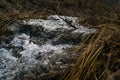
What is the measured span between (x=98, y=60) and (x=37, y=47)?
0.59m

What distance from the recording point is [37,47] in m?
2.26

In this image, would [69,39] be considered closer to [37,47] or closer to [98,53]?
[37,47]

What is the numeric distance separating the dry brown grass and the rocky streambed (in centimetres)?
12

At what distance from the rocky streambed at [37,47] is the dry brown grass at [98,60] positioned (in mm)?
119

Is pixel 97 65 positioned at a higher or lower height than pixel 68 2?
higher


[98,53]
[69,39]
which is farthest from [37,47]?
[98,53]

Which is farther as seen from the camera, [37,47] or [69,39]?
[69,39]

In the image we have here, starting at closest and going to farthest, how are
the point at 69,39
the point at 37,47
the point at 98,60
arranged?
the point at 98,60 < the point at 37,47 < the point at 69,39

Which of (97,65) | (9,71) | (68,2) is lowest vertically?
(68,2)

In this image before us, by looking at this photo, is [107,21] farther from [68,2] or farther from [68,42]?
[68,2]

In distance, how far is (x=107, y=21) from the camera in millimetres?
2807

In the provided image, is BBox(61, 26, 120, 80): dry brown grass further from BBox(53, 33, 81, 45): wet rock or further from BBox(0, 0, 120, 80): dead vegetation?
BBox(53, 33, 81, 45): wet rock

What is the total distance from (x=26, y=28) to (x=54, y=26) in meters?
0.29

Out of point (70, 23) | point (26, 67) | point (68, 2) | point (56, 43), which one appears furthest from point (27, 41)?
point (68, 2)
